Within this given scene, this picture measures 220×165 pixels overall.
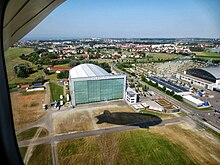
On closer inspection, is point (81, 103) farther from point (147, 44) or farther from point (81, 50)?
point (147, 44)

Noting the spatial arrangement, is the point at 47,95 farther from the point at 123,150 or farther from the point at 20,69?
the point at 123,150

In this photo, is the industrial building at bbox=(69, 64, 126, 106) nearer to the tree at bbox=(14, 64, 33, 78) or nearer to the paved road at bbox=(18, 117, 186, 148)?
the paved road at bbox=(18, 117, 186, 148)

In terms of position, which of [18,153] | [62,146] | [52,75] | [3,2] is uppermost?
[3,2]

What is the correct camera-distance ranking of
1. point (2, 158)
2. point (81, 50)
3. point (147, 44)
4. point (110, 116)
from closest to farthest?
point (2, 158), point (110, 116), point (81, 50), point (147, 44)

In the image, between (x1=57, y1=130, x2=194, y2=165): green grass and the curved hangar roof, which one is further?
the curved hangar roof

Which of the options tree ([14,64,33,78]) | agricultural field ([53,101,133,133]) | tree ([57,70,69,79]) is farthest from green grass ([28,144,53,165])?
tree ([57,70,69,79])

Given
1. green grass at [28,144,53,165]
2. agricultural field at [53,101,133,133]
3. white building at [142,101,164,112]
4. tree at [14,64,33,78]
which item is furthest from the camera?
white building at [142,101,164,112]

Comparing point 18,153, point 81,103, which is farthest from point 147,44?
point 18,153
